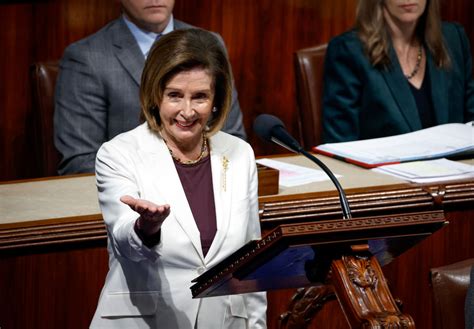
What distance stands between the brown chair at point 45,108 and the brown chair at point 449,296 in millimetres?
1944

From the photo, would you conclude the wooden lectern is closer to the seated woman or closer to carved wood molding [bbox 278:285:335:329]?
carved wood molding [bbox 278:285:335:329]

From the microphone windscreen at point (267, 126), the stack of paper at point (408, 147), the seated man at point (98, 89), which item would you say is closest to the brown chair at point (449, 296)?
the microphone windscreen at point (267, 126)

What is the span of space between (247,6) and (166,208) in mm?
2961

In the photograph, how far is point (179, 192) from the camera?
2371 mm

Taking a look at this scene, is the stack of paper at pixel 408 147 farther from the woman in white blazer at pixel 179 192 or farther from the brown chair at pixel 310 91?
the woman in white blazer at pixel 179 192

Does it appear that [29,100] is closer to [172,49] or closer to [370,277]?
[172,49]

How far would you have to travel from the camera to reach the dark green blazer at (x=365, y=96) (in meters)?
4.16

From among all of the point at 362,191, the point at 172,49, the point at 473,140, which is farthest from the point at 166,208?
the point at 473,140

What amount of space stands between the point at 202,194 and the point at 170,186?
0.30ft

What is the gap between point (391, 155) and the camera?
3.60m

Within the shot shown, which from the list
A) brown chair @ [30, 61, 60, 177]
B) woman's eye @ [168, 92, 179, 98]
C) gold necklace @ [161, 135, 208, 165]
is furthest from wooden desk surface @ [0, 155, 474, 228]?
brown chair @ [30, 61, 60, 177]

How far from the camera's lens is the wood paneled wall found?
439cm

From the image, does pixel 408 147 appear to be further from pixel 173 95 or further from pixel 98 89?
pixel 173 95

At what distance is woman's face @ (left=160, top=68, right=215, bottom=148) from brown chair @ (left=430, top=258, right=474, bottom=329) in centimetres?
65
